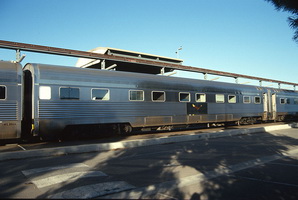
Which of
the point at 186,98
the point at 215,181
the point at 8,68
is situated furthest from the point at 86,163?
the point at 186,98

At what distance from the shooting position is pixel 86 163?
7.19 meters

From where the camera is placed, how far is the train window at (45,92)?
34.1 feet

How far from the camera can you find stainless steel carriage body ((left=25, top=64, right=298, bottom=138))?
10.6 metres

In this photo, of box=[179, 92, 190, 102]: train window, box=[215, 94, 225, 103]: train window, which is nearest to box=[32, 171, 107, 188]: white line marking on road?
box=[179, 92, 190, 102]: train window

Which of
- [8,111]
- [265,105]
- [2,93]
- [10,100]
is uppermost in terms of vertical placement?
[2,93]

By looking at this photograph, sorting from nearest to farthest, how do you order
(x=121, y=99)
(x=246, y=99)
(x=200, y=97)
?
(x=121, y=99) → (x=200, y=97) → (x=246, y=99)

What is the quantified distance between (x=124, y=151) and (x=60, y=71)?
484cm

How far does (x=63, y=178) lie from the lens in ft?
18.1

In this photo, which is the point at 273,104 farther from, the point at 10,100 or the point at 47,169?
the point at 47,169

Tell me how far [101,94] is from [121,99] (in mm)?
1109

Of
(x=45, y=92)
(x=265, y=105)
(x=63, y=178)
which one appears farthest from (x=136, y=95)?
(x=265, y=105)

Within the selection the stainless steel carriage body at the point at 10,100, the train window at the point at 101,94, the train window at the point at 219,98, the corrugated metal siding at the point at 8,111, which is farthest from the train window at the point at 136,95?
the train window at the point at 219,98

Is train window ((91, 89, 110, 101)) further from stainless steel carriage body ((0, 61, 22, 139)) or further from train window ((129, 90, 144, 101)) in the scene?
stainless steel carriage body ((0, 61, 22, 139))

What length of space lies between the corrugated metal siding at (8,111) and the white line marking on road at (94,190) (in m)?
6.55
